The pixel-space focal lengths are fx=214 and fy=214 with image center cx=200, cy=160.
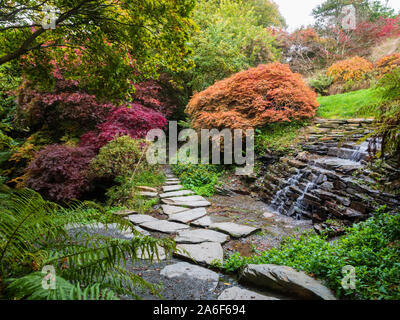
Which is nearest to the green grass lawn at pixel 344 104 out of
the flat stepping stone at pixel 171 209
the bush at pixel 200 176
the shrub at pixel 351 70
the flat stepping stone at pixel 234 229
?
the shrub at pixel 351 70

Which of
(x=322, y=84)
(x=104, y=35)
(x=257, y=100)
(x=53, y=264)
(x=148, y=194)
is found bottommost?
(x=148, y=194)

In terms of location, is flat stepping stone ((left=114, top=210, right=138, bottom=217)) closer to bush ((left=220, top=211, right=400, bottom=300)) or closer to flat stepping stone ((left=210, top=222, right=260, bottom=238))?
flat stepping stone ((left=210, top=222, right=260, bottom=238))

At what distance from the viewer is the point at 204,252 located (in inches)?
100

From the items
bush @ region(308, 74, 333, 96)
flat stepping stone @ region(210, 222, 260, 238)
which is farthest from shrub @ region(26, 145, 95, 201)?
bush @ region(308, 74, 333, 96)

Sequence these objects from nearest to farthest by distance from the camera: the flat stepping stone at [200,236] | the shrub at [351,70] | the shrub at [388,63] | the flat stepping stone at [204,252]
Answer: the flat stepping stone at [204,252] < the flat stepping stone at [200,236] < the shrub at [388,63] < the shrub at [351,70]

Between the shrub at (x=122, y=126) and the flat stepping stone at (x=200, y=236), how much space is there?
352 cm

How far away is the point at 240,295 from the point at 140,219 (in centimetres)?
233

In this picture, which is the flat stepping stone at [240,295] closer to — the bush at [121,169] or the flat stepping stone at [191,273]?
the flat stepping stone at [191,273]

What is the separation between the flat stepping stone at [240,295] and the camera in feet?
5.62

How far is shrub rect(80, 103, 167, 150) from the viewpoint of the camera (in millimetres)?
5680

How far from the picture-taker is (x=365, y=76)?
849 centimetres

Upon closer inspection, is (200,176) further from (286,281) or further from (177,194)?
(286,281)

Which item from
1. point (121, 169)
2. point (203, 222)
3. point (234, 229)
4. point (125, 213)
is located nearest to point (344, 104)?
point (234, 229)
